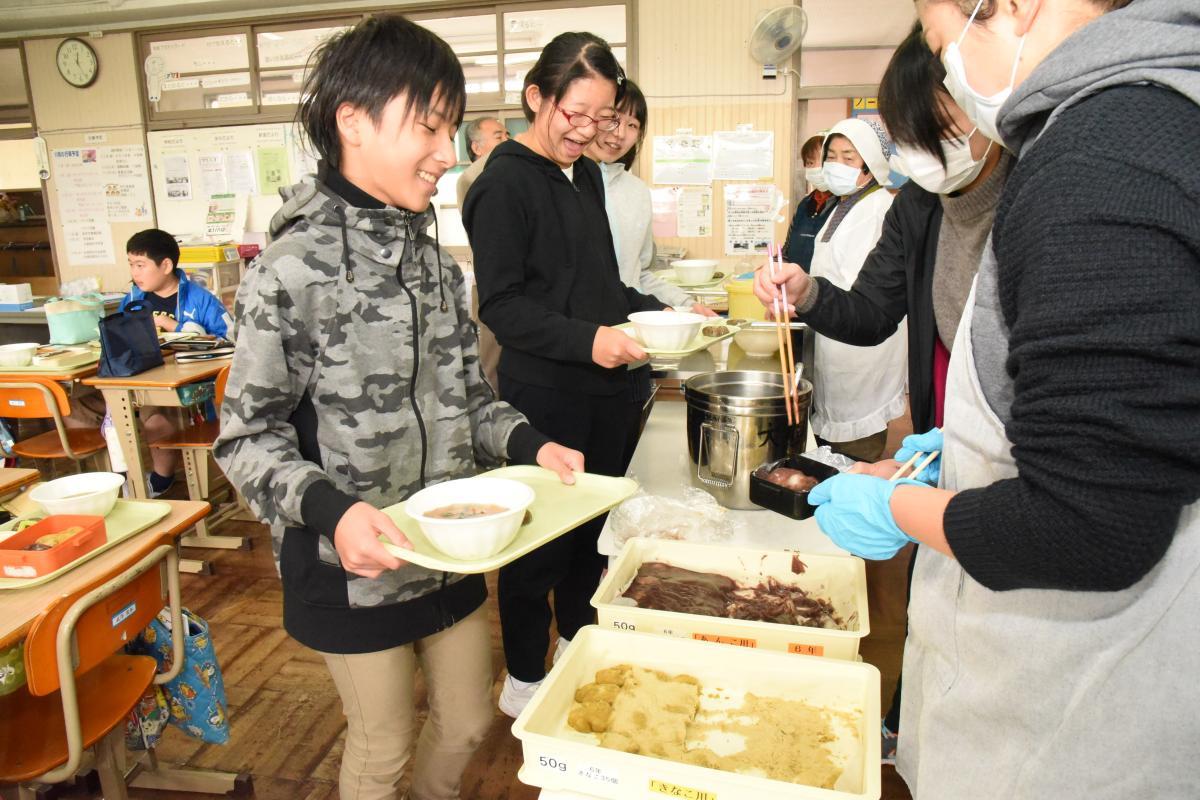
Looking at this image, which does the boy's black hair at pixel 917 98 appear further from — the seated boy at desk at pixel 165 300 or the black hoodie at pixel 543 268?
the seated boy at desk at pixel 165 300

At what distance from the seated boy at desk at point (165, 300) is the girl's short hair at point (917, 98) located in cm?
350

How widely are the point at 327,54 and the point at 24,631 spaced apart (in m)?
1.15

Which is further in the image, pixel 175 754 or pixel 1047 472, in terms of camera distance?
pixel 175 754

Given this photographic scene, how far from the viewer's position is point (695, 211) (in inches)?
226

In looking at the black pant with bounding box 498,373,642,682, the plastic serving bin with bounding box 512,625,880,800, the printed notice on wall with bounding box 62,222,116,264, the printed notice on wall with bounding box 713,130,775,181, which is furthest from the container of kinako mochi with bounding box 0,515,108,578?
the printed notice on wall with bounding box 62,222,116,264

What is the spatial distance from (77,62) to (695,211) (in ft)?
17.2

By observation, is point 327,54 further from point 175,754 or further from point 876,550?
point 175,754

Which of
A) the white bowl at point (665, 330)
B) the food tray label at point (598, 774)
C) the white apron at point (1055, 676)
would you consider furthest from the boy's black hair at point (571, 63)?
the food tray label at point (598, 774)

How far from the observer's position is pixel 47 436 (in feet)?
11.7

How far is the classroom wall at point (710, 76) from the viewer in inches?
211

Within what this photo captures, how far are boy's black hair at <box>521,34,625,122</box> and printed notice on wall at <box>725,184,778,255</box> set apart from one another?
4026 mm

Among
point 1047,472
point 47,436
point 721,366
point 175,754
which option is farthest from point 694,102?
point 1047,472

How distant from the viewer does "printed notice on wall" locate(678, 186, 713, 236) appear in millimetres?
5715

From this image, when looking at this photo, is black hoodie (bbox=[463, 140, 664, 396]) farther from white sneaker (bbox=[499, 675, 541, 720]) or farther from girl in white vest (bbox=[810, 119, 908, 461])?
girl in white vest (bbox=[810, 119, 908, 461])
